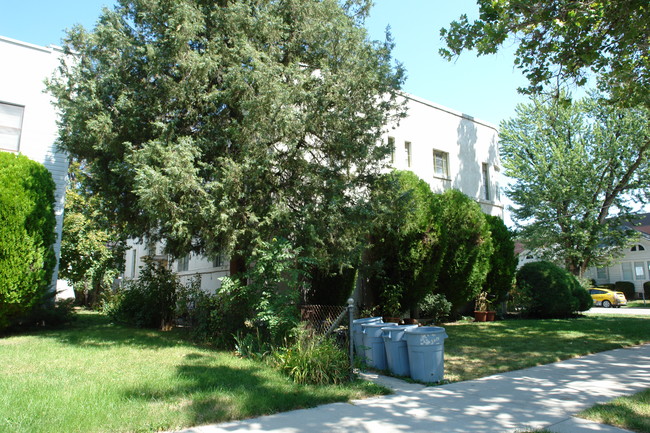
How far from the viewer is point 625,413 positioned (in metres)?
5.12

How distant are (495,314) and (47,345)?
15.7 m

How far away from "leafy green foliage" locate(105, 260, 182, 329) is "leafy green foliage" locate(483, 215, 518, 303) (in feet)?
39.4

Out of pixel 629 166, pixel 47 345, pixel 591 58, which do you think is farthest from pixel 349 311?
pixel 629 166

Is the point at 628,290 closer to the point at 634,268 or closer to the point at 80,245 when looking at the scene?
the point at 634,268

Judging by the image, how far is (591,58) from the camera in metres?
9.16

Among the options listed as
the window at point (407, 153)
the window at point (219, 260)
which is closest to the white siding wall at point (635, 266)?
the window at point (407, 153)

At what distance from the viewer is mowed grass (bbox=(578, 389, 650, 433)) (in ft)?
15.6

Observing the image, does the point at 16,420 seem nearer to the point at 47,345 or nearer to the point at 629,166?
the point at 47,345

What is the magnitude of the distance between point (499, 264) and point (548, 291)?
2766 millimetres

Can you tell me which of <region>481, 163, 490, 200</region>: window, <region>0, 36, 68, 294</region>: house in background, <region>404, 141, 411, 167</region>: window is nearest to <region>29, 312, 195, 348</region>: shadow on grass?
<region>0, 36, 68, 294</region>: house in background

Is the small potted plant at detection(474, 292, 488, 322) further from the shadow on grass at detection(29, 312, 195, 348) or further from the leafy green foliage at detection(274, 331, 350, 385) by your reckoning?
the leafy green foliage at detection(274, 331, 350, 385)

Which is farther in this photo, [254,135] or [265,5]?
[265,5]

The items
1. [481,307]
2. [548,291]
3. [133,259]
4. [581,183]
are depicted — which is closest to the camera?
[481,307]

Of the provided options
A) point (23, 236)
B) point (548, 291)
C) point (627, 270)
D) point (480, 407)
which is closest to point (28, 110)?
point (23, 236)
